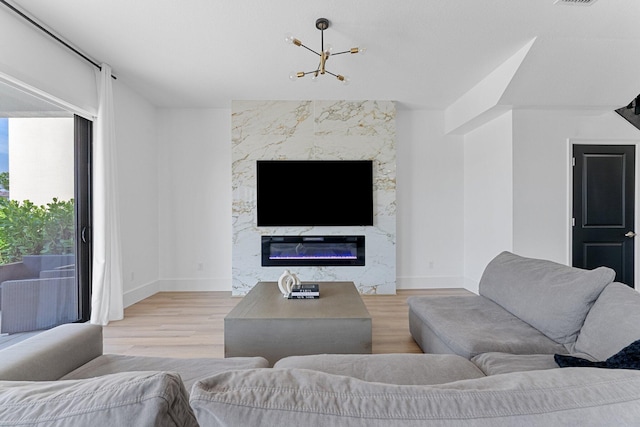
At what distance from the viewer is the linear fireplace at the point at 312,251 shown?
4582mm

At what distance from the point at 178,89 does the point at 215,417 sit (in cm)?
431

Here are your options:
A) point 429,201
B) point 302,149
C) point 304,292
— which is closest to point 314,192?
point 302,149

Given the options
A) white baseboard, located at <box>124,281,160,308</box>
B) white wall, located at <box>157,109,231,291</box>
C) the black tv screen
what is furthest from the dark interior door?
white baseboard, located at <box>124,281,160,308</box>

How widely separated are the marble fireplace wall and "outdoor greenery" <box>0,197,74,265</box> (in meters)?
1.89

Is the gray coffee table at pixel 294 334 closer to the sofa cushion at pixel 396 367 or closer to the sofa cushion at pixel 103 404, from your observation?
the sofa cushion at pixel 396 367

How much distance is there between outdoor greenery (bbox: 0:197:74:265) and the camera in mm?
2541

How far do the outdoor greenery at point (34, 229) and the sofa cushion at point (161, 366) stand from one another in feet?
5.66

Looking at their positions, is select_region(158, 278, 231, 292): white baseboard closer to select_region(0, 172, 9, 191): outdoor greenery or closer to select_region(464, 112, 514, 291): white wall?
select_region(0, 172, 9, 191): outdoor greenery

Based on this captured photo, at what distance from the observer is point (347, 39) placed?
2928 mm

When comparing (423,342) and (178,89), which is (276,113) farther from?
(423,342)

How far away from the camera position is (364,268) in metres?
4.56

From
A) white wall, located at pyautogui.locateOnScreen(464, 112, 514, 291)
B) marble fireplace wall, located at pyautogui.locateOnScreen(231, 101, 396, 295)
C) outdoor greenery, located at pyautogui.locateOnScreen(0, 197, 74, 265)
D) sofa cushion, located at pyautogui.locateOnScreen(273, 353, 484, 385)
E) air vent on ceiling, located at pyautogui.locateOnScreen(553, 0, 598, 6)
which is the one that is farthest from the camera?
marble fireplace wall, located at pyautogui.locateOnScreen(231, 101, 396, 295)

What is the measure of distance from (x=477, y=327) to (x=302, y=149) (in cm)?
322

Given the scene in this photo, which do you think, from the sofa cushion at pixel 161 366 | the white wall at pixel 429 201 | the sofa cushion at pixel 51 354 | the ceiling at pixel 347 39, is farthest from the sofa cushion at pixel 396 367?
the white wall at pixel 429 201
